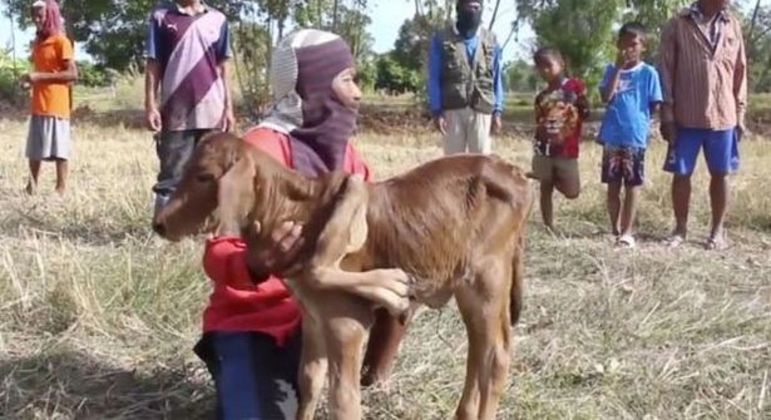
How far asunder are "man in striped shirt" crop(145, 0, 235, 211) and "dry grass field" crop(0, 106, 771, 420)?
0.62 metres

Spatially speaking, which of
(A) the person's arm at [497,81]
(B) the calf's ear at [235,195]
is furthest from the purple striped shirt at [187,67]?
(B) the calf's ear at [235,195]

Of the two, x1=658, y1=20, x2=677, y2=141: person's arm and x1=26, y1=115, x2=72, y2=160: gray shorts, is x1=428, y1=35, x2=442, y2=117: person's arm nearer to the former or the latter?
x1=658, y1=20, x2=677, y2=141: person's arm

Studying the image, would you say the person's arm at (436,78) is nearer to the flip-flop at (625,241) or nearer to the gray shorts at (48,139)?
the flip-flop at (625,241)

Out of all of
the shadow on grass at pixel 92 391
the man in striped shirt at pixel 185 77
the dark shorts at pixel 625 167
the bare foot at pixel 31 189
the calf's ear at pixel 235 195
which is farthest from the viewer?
the bare foot at pixel 31 189

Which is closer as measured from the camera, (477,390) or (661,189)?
(477,390)

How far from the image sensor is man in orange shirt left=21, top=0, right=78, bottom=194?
9.42 m

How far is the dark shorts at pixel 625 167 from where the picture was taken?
26.4 feet

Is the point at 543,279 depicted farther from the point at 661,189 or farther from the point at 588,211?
the point at 661,189

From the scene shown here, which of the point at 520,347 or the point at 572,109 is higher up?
the point at 572,109

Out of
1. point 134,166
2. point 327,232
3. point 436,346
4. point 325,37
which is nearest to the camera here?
point 327,232

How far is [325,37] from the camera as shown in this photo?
361 centimetres

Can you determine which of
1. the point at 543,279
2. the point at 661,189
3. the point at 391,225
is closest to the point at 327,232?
the point at 391,225

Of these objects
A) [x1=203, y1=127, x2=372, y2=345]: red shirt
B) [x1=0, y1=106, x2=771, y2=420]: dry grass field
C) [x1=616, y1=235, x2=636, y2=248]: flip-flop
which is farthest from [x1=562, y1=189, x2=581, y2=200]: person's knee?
[x1=203, y1=127, x2=372, y2=345]: red shirt

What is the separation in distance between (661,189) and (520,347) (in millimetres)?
4824
